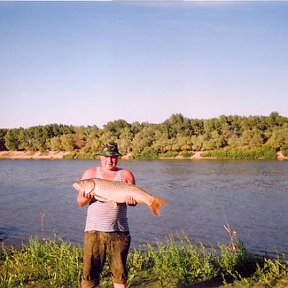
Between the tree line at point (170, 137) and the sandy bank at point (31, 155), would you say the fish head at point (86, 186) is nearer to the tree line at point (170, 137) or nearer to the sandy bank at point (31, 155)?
the tree line at point (170, 137)

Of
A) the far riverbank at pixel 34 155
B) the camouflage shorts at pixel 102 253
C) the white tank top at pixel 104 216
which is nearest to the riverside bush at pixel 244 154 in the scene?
the far riverbank at pixel 34 155

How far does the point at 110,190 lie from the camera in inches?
215

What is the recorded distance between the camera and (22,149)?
96.1 meters

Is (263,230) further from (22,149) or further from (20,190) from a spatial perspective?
(22,149)

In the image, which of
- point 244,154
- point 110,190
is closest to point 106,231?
point 110,190

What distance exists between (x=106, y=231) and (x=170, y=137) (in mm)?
78236

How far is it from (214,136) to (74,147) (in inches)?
1210

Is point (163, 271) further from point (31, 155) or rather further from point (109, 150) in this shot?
point (31, 155)

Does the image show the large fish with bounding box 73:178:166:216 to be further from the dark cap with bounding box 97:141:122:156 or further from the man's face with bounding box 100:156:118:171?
the dark cap with bounding box 97:141:122:156

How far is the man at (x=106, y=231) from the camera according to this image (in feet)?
18.4

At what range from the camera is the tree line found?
233 feet

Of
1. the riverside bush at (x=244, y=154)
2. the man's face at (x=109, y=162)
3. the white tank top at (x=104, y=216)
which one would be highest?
the man's face at (x=109, y=162)

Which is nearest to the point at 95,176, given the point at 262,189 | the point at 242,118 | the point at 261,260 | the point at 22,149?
the point at 261,260

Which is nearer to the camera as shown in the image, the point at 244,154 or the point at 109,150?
the point at 109,150
